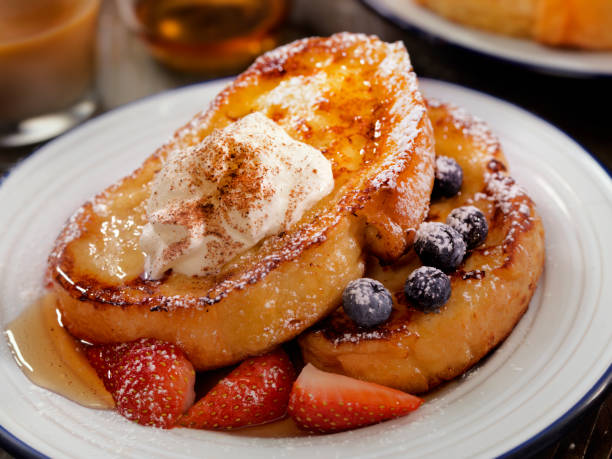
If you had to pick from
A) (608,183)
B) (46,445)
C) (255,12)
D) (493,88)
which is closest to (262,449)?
(46,445)

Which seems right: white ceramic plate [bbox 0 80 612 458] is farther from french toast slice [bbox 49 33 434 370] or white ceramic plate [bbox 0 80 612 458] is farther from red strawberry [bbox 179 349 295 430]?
french toast slice [bbox 49 33 434 370]

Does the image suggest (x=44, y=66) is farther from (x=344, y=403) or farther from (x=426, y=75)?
(x=344, y=403)

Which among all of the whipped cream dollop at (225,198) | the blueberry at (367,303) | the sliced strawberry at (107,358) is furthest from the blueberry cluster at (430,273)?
the sliced strawberry at (107,358)

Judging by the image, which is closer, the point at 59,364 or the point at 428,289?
the point at 428,289

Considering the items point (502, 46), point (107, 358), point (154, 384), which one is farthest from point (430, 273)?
point (502, 46)

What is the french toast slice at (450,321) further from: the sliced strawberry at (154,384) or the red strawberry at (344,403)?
the sliced strawberry at (154,384)
